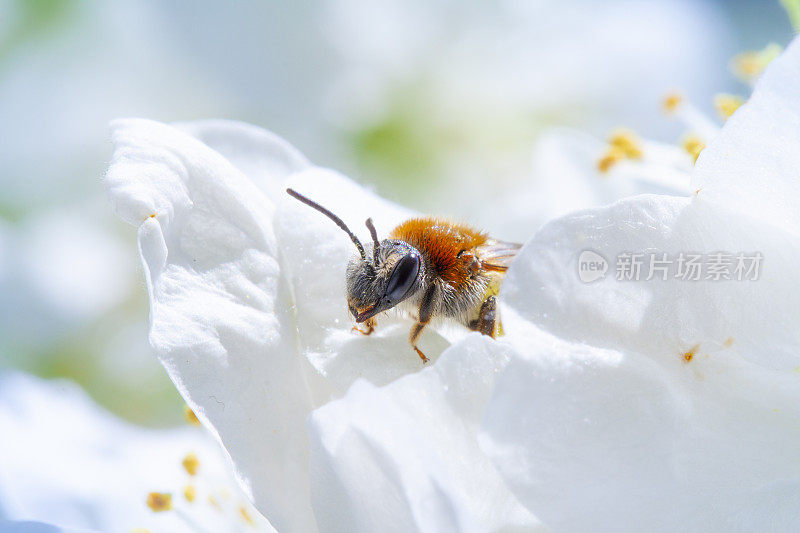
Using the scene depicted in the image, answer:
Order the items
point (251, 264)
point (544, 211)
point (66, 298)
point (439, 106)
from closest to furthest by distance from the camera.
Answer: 1. point (251, 264)
2. point (544, 211)
3. point (66, 298)
4. point (439, 106)

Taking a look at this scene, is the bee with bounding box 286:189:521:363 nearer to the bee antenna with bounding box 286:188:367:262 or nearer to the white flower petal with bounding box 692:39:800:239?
the bee antenna with bounding box 286:188:367:262

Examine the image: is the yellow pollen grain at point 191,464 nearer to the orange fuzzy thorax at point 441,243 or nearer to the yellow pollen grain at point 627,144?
the orange fuzzy thorax at point 441,243

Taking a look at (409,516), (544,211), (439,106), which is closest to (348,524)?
(409,516)

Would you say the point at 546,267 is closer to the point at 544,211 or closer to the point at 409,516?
the point at 409,516

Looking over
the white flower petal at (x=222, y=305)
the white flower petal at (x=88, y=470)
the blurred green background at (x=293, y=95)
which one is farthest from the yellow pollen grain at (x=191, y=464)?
the blurred green background at (x=293, y=95)

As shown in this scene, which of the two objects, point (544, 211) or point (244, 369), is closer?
point (244, 369)

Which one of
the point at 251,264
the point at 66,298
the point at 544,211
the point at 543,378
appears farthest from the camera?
the point at 66,298

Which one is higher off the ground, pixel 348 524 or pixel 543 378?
pixel 543 378

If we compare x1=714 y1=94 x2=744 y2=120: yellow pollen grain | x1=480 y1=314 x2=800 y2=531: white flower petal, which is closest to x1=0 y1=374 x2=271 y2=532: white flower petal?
x1=480 y1=314 x2=800 y2=531: white flower petal

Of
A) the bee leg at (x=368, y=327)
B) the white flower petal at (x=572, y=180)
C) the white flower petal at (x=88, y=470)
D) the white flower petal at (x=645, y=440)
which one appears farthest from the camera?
the white flower petal at (x=572, y=180)
